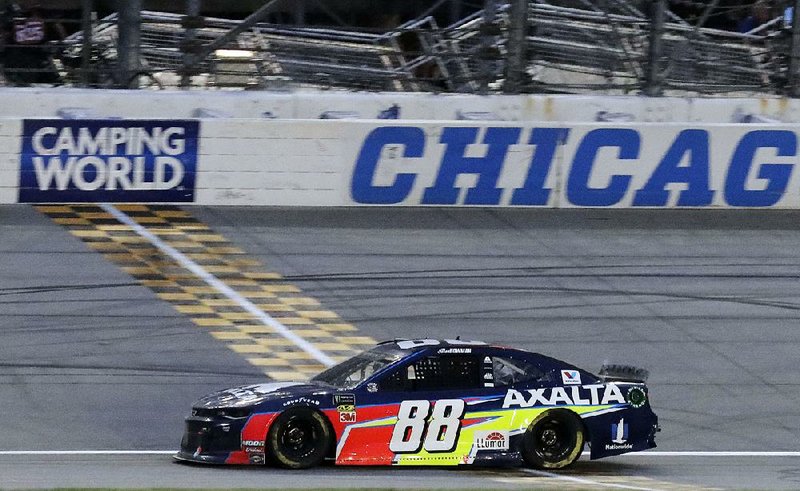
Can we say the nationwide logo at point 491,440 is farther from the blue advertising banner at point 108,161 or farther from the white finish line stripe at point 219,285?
the blue advertising banner at point 108,161

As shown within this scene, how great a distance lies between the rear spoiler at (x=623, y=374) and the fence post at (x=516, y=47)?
6834 mm

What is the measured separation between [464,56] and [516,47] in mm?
695

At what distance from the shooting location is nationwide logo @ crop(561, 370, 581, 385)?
1042cm

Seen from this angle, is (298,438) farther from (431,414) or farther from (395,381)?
(431,414)

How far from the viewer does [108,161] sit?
15.1m

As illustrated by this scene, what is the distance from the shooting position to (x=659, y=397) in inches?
493

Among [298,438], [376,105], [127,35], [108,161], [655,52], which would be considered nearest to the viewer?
[298,438]

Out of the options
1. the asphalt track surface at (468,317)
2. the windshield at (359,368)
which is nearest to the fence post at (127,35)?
the asphalt track surface at (468,317)

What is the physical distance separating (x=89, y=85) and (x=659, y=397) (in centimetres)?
780

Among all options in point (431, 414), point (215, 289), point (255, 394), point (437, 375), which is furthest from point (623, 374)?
point (215, 289)

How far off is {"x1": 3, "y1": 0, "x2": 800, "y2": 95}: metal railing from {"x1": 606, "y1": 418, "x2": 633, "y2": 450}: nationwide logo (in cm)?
695

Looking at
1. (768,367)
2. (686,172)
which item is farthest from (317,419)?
(686,172)

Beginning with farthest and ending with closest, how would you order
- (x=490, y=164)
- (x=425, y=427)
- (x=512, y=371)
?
(x=490, y=164), (x=512, y=371), (x=425, y=427)

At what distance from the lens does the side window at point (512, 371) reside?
10336 millimetres
